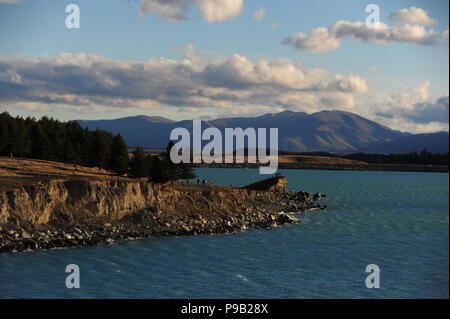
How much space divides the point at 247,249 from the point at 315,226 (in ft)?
62.9

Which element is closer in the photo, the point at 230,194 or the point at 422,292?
the point at 422,292

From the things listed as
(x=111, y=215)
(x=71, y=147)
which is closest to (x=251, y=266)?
(x=111, y=215)

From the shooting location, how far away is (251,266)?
43781 millimetres

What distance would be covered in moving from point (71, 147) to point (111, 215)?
58.7 metres

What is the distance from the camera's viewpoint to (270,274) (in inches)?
1619

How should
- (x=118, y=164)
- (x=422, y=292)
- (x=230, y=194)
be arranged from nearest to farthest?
(x=422, y=292)
(x=230, y=194)
(x=118, y=164)

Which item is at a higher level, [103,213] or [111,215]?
[103,213]

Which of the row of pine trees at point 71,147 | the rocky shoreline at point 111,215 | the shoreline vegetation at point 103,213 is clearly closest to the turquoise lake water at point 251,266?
the rocky shoreline at point 111,215

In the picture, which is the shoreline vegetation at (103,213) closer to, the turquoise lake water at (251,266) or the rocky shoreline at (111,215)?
the rocky shoreline at (111,215)

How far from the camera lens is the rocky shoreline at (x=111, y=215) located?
51453 millimetres

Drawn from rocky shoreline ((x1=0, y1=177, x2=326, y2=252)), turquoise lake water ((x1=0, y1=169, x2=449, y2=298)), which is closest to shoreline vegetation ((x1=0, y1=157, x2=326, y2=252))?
rocky shoreline ((x1=0, y1=177, x2=326, y2=252))

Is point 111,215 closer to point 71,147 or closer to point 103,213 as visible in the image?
point 103,213
